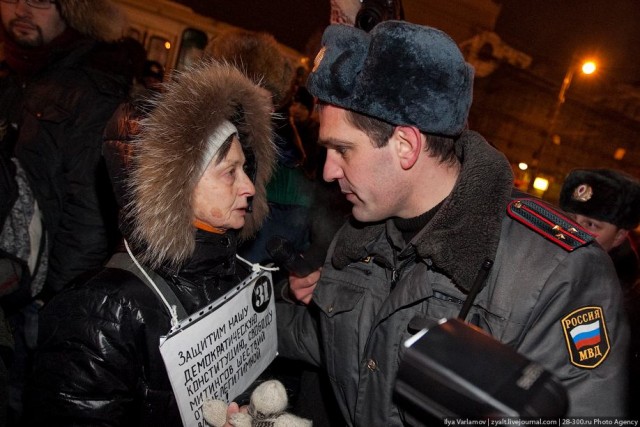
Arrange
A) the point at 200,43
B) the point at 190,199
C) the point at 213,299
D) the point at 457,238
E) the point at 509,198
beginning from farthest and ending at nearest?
the point at 200,43 < the point at 213,299 < the point at 190,199 < the point at 509,198 < the point at 457,238

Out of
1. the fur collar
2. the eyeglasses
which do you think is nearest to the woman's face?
the fur collar

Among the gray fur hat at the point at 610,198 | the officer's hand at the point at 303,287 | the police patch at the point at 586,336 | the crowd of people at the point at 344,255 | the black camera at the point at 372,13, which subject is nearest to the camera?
the police patch at the point at 586,336

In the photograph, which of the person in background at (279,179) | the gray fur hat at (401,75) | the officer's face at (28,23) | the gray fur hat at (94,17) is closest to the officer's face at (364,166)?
the gray fur hat at (401,75)

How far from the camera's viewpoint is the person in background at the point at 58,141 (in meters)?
2.74

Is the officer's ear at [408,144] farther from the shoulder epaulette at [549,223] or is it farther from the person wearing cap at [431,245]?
the shoulder epaulette at [549,223]

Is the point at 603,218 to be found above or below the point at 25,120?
above

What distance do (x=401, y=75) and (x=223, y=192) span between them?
3.03ft

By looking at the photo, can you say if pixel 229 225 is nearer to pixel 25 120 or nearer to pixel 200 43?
pixel 25 120

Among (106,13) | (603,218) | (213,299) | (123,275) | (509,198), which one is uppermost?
(106,13)

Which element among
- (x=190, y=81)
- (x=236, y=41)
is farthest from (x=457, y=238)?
(x=236, y=41)

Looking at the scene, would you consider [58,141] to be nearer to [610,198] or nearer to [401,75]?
[401,75]

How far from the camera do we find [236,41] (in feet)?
10.7

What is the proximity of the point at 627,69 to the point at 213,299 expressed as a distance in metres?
21.3

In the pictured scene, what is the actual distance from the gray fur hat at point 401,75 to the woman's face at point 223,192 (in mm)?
572
